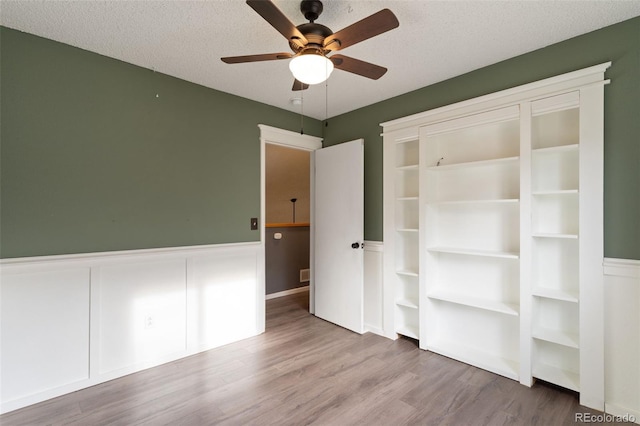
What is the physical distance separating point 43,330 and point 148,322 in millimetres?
661

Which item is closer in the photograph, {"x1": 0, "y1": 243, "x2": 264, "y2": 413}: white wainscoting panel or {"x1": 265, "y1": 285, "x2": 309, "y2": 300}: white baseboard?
{"x1": 0, "y1": 243, "x2": 264, "y2": 413}: white wainscoting panel

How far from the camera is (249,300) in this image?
3262 millimetres

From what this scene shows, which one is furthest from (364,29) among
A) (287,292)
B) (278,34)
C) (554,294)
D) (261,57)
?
(287,292)

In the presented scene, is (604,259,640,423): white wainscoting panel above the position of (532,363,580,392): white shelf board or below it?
above

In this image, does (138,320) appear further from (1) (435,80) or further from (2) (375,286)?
(1) (435,80)

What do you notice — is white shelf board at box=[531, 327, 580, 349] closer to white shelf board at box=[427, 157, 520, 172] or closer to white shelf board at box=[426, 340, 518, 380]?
white shelf board at box=[426, 340, 518, 380]

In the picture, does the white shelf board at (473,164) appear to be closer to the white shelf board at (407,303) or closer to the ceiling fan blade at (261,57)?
the white shelf board at (407,303)

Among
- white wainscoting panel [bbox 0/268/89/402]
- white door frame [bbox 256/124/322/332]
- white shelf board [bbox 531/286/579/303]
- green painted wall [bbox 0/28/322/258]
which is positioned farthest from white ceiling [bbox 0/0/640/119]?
white shelf board [bbox 531/286/579/303]

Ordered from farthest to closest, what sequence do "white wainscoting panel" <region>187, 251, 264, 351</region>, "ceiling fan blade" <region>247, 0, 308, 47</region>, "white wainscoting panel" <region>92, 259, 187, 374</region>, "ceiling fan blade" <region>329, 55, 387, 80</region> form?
"white wainscoting panel" <region>187, 251, 264, 351</region>, "white wainscoting panel" <region>92, 259, 187, 374</region>, "ceiling fan blade" <region>329, 55, 387, 80</region>, "ceiling fan blade" <region>247, 0, 308, 47</region>

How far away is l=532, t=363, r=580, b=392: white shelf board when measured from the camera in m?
2.16

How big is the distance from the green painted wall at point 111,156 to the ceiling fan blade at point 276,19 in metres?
1.62

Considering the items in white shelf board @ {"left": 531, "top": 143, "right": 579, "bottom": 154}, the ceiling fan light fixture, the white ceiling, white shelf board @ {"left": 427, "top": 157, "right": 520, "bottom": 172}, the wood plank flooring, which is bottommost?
the wood plank flooring

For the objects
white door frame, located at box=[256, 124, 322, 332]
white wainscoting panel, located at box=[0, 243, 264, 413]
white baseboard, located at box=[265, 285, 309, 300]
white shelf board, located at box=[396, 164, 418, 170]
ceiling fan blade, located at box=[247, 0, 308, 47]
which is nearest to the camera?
ceiling fan blade, located at box=[247, 0, 308, 47]

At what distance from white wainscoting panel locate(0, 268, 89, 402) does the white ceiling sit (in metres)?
1.65
